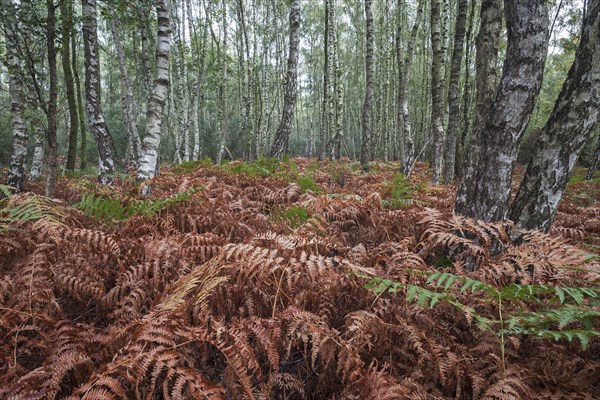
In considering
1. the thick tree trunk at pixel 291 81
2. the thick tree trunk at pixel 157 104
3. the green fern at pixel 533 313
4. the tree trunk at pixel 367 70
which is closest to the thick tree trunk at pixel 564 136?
the green fern at pixel 533 313

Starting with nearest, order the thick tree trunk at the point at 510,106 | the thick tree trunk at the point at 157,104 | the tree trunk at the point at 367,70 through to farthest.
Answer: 1. the thick tree trunk at the point at 510,106
2. the thick tree trunk at the point at 157,104
3. the tree trunk at the point at 367,70

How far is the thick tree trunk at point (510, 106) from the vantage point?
2.70 metres

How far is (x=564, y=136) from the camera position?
2.93 meters

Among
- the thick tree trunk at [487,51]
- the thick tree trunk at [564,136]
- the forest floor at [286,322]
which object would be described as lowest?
the forest floor at [286,322]

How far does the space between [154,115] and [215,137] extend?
74.8 feet

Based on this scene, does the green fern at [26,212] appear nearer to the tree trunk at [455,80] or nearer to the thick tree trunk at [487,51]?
the thick tree trunk at [487,51]

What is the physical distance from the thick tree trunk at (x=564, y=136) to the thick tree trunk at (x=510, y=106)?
294mm

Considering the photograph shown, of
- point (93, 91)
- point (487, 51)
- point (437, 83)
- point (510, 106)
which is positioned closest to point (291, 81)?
point (437, 83)

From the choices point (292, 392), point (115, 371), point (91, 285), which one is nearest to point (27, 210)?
point (91, 285)

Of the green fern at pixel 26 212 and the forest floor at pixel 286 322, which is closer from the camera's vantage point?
the forest floor at pixel 286 322

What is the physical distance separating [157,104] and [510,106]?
5.07m

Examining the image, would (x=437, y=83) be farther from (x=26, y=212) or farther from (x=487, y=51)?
(x=26, y=212)

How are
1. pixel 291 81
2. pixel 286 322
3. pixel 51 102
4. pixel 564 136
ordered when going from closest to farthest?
pixel 286 322
pixel 564 136
pixel 51 102
pixel 291 81

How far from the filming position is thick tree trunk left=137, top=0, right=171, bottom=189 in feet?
17.7
